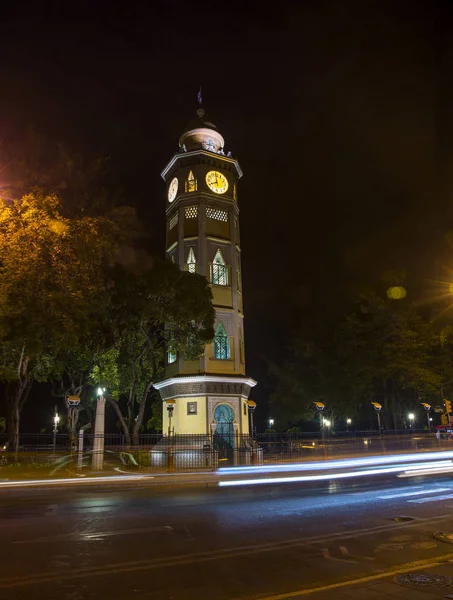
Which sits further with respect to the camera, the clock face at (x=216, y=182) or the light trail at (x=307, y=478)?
the clock face at (x=216, y=182)

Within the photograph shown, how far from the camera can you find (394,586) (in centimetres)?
577

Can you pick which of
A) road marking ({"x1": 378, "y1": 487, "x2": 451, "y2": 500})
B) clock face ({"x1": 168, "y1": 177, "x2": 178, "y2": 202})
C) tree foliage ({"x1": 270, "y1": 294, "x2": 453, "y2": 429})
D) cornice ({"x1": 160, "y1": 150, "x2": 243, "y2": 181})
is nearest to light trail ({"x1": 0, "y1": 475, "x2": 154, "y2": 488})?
road marking ({"x1": 378, "y1": 487, "x2": 451, "y2": 500})

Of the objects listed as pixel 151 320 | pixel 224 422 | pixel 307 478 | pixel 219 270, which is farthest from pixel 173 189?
pixel 307 478

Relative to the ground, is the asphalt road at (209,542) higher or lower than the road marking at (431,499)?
higher

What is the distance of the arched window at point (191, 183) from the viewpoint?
128 feet

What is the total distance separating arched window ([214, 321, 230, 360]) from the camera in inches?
1423

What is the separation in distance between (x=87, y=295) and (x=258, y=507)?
14.0 meters

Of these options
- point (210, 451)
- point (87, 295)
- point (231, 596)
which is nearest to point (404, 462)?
point (210, 451)

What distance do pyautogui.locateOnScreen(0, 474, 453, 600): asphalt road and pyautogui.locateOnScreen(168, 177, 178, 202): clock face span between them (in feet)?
97.2

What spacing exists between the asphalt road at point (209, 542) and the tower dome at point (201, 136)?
33.0m

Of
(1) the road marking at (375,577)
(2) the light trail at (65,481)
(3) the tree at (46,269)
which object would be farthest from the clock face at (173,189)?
(1) the road marking at (375,577)

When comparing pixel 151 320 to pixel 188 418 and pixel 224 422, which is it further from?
pixel 224 422

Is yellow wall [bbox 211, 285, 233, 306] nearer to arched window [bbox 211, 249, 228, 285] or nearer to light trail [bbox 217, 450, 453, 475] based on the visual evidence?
arched window [bbox 211, 249, 228, 285]

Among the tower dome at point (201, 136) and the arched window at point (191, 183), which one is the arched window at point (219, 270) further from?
the tower dome at point (201, 136)
